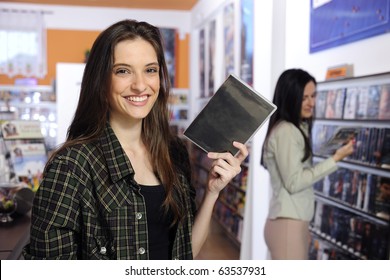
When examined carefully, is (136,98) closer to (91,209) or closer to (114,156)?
(114,156)

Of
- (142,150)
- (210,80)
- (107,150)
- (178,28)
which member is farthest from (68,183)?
(210,80)

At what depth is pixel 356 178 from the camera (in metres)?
2.74

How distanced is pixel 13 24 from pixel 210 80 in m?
1.34

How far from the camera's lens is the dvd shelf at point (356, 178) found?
2504 millimetres

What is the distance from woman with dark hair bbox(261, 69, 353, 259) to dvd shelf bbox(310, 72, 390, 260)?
0.37 m

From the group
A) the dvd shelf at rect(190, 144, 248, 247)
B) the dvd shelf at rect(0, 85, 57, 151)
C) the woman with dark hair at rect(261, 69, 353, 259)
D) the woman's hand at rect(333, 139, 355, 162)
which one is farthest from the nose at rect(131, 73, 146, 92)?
the dvd shelf at rect(190, 144, 248, 247)

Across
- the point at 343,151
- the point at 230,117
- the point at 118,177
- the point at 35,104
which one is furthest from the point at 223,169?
the point at 35,104

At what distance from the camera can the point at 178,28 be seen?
9.04 feet

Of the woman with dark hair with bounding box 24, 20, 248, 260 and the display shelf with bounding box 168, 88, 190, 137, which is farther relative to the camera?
the display shelf with bounding box 168, 88, 190, 137

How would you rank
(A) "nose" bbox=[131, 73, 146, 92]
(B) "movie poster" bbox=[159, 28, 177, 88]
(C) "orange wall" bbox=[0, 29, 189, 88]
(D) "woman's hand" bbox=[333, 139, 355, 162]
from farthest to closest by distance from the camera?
(B) "movie poster" bbox=[159, 28, 177, 88] → (C) "orange wall" bbox=[0, 29, 189, 88] → (D) "woman's hand" bbox=[333, 139, 355, 162] → (A) "nose" bbox=[131, 73, 146, 92]

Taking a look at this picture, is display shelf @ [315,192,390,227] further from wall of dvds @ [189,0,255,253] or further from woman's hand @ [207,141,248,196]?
woman's hand @ [207,141,248,196]

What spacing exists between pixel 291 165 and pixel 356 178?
0.78m

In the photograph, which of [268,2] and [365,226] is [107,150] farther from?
[365,226]

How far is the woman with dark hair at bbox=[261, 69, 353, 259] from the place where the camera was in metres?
2.13
